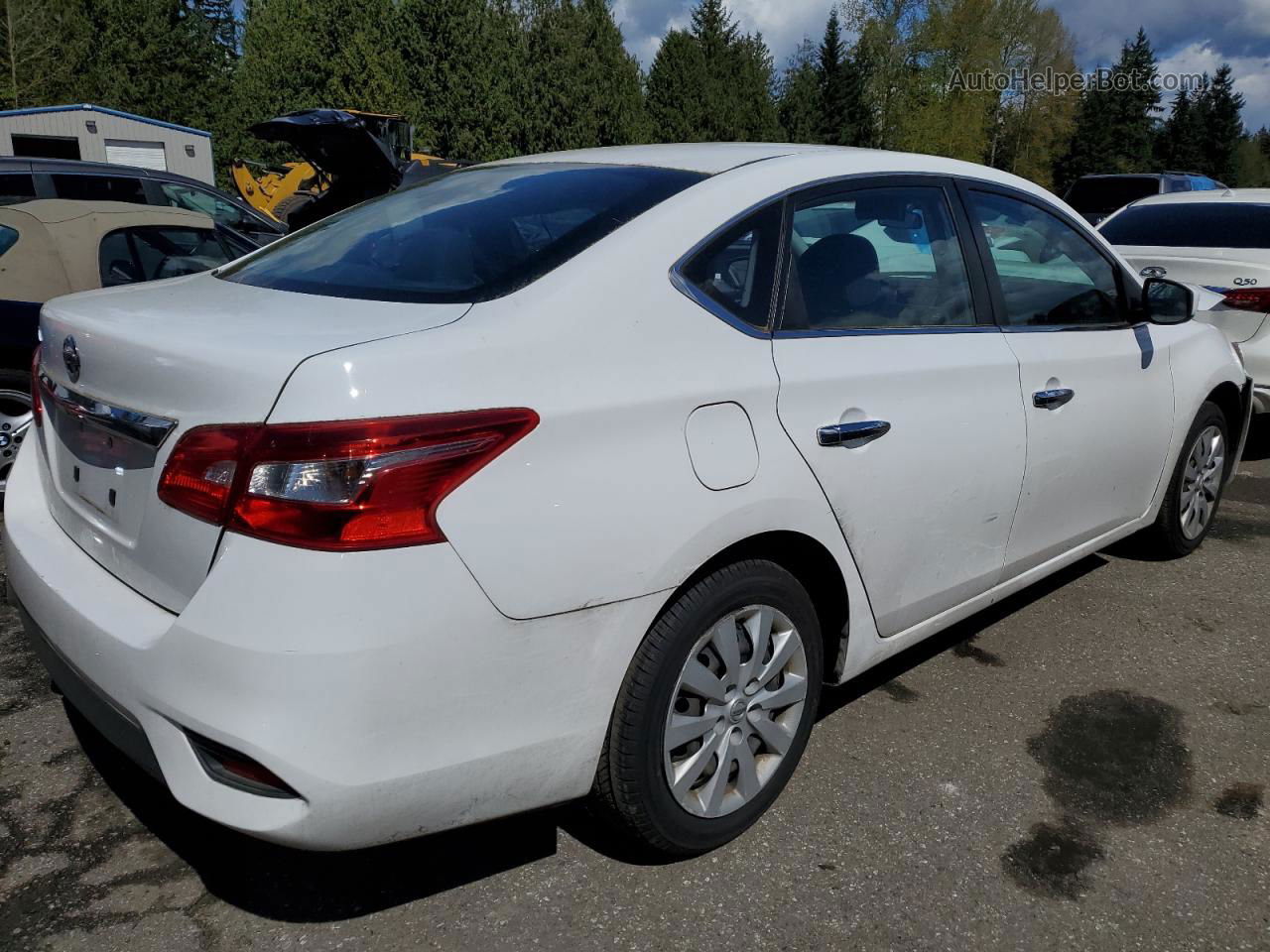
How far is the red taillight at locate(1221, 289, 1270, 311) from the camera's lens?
586 centimetres

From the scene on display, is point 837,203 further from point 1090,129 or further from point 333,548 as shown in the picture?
point 1090,129

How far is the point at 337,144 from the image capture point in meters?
7.54

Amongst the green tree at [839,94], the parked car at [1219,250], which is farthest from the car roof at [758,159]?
the green tree at [839,94]

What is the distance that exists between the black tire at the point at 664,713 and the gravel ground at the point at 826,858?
0.13m

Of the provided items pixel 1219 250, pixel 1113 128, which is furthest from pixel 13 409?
pixel 1113 128

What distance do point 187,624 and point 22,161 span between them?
24.2 ft

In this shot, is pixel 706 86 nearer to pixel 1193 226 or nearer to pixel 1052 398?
pixel 1193 226

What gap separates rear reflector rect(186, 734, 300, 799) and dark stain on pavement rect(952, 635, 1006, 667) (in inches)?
98.4

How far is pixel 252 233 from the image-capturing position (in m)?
9.34

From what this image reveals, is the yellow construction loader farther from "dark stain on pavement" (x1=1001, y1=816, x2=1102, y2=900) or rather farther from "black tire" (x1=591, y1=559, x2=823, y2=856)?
"dark stain on pavement" (x1=1001, y1=816, x2=1102, y2=900)

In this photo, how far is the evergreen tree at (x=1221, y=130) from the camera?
70.8 metres

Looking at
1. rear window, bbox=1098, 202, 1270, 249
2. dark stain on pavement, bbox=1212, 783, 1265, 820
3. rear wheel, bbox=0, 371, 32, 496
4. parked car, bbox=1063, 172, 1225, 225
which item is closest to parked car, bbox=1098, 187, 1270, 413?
rear window, bbox=1098, 202, 1270, 249

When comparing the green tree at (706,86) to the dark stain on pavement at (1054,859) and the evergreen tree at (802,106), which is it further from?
the dark stain on pavement at (1054,859)

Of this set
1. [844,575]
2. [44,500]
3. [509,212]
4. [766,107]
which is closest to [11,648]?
[44,500]
